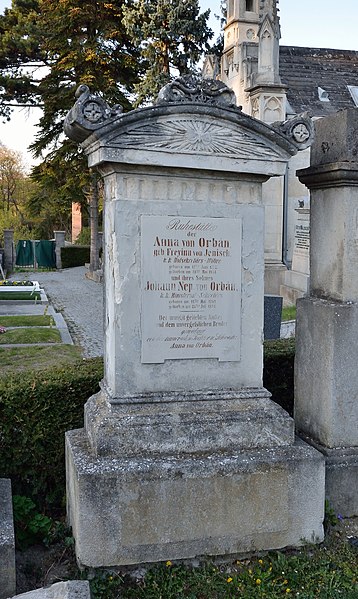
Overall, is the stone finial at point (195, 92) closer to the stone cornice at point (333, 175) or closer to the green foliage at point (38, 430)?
the stone cornice at point (333, 175)

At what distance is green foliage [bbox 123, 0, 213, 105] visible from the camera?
2316 centimetres

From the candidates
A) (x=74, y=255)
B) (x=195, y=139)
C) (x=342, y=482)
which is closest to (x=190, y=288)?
(x=195, y=139)

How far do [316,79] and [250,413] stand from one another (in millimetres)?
20030

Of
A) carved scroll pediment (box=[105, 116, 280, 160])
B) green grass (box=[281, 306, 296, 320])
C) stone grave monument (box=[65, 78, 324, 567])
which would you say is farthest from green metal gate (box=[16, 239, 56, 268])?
carved scroll pediment (box=[105, 116, 280, 160])

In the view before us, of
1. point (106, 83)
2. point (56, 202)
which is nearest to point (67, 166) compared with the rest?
point (56, 202)

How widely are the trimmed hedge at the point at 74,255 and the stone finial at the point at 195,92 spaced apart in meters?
34.6

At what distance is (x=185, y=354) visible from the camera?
14.3ft

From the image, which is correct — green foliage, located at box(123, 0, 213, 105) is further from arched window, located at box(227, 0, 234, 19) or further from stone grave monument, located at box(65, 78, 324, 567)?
stone grave monument, located at box(65, 78, 324, 567)

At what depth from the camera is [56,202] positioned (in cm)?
3244

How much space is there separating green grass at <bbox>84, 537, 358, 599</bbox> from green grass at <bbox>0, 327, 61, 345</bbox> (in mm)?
9755

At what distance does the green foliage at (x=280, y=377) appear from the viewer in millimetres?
5934

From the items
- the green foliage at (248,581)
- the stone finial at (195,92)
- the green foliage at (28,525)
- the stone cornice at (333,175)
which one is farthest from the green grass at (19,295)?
the green foliage at (248,581)

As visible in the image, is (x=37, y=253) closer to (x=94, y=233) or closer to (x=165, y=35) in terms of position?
(x=94, y=233)

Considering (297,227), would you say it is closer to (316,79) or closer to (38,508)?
(316,79)
